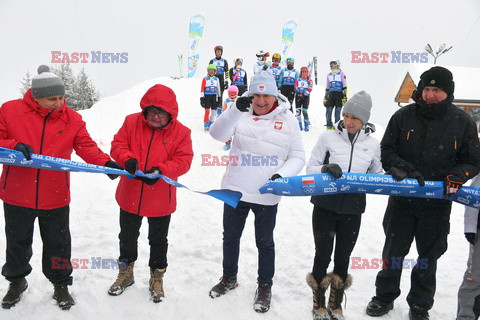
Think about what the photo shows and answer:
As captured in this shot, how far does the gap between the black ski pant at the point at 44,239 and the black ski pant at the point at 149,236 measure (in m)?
0.52

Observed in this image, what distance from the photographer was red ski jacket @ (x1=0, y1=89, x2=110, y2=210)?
313 cm

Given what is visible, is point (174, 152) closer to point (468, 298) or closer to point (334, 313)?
point (334, 313)

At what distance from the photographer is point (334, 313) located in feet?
11.5

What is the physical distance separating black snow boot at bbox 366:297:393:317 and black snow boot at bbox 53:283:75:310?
2.95m

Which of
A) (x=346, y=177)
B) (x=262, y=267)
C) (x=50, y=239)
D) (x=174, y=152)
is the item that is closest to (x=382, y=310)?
(x=262, y=267)

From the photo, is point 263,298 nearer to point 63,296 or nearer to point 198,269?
point 198,269

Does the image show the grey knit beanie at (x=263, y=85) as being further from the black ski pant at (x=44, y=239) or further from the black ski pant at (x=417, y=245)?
the black ski pant at (x=44, y=239)

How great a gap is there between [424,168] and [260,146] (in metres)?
1.57

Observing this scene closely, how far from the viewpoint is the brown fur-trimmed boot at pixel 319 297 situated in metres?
3.47

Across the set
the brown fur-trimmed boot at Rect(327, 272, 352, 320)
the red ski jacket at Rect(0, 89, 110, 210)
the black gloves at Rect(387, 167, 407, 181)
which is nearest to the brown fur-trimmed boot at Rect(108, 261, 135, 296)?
the red ski jacket at Rect(0, 89, 110, 210)

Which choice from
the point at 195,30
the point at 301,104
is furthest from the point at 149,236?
the point at 195,30

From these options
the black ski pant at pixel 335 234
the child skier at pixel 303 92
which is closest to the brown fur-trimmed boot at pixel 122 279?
the black ski pant at pixel 335 234

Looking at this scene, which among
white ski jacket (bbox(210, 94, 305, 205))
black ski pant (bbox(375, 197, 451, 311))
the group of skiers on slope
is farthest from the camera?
the group of skiers on slope

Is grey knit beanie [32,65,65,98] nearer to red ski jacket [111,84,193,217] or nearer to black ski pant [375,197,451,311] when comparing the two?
red ski jacket [111,84,193,217]
